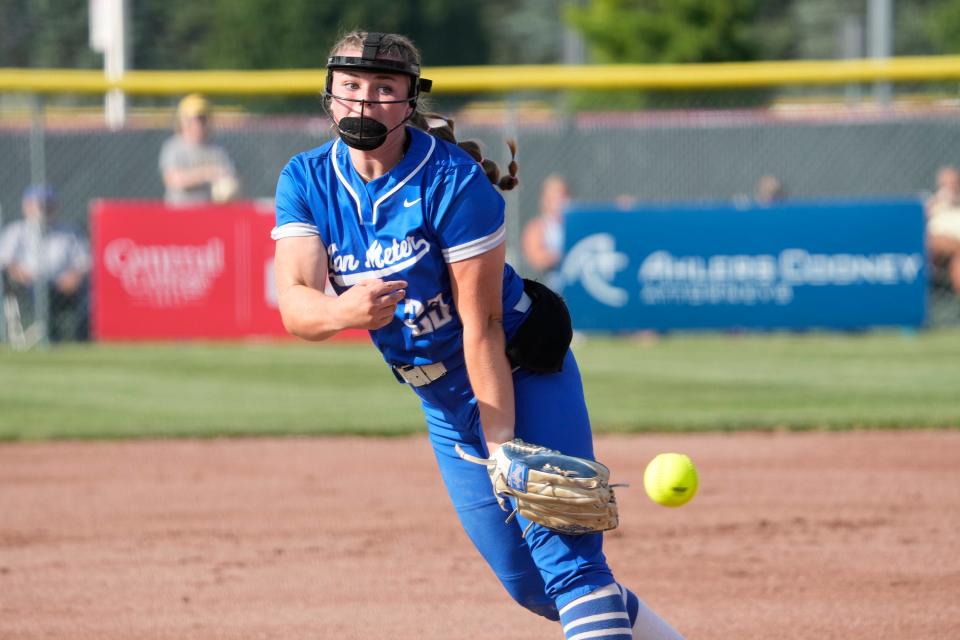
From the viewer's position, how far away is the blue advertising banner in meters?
12.4

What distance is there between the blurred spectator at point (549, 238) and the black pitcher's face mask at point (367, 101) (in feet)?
30.9

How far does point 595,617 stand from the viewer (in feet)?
10.2

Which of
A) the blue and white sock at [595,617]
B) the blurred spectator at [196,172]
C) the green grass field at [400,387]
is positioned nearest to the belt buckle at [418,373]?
the blue and white sock at [595,617]

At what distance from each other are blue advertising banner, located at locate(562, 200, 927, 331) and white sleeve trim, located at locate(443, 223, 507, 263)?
9310 mm

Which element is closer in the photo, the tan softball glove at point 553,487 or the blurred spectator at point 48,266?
the tan softball glove at point 553,487

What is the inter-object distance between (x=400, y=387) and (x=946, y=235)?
5.36 meters

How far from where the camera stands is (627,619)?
3.16 m

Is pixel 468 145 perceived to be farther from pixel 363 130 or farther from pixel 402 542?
pixel 402 542

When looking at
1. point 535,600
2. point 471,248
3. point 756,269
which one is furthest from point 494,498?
point 756,269

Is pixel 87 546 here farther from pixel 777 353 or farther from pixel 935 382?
pixel 777 353

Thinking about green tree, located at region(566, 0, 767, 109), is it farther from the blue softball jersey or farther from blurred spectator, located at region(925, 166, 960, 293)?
the blue softball jersey

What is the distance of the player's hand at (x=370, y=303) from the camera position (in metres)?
2.90

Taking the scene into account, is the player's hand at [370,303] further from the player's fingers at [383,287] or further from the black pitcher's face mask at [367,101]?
the black pitcher's face mask at [367,101]

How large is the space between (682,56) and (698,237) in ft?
38.7
